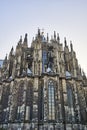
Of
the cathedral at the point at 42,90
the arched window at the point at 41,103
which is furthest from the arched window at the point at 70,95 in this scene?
the arched window at the point at 41,103

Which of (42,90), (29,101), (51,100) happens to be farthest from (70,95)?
(29,101)

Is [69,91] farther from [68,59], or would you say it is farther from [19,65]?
[19,65]

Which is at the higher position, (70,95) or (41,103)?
(70,95)

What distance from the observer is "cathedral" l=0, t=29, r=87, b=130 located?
25.4 metres

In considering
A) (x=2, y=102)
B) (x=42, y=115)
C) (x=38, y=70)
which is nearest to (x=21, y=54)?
(x=38, y=70)

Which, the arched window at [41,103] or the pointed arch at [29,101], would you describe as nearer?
the pointed arch at [29,101]

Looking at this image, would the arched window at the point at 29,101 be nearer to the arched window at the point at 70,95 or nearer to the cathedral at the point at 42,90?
the cathedral at the point at 42,90

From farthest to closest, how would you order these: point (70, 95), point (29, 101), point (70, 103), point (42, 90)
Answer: point (70, 95) → point (42, 90) → point (70, 103) → point (29, 101)

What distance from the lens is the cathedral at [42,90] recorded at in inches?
1001

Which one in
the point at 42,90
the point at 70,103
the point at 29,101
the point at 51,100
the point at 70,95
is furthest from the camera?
the point at 70,95

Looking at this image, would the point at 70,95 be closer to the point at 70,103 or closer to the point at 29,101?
the point at 70,103

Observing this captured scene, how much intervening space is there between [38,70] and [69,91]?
24.0ft

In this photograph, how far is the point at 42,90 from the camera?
2903cm

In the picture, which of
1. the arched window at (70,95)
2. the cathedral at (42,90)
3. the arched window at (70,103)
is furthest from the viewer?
the arched window at (70,95)
